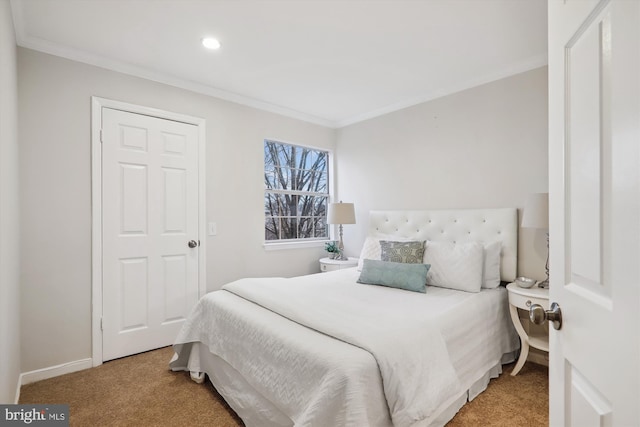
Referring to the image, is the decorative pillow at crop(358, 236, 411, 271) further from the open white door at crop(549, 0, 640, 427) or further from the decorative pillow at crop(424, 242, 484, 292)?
the open white door at crop(549, 0, 640, 427)

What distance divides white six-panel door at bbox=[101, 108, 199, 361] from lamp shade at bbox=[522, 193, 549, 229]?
2.92 metres

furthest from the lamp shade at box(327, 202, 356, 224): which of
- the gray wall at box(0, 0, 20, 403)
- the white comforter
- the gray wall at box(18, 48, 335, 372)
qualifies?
the gray wall at box(0, 0, 20, 403)

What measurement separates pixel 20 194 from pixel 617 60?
3.21 meters

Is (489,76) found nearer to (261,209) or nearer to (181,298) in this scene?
(261,209)

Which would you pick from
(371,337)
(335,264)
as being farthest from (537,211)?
(335,264)

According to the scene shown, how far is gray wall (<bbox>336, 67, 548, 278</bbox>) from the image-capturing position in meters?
2.67

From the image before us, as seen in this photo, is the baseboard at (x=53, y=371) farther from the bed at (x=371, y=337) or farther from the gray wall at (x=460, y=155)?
the gray wall at (x=460, y=155)

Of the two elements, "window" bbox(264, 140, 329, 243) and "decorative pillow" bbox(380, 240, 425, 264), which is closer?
"decorative pillow" bbox(380, 240, 425, 264)

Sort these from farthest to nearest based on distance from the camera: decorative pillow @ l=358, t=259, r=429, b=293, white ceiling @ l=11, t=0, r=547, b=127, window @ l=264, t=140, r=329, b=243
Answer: window @ l=264, t=140, r=329, b=243, decorative pillow @ l=358, t=259, r=429, b=293, white ceiling @ l=11, t=0, r=547, b=127

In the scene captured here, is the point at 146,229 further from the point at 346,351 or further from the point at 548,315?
the point at 548,315

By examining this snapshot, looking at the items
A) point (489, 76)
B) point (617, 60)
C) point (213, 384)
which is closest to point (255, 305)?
point (213, 384)

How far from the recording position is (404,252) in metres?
2.87

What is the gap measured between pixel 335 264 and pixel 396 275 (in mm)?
1259

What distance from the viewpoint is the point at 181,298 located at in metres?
3.03
